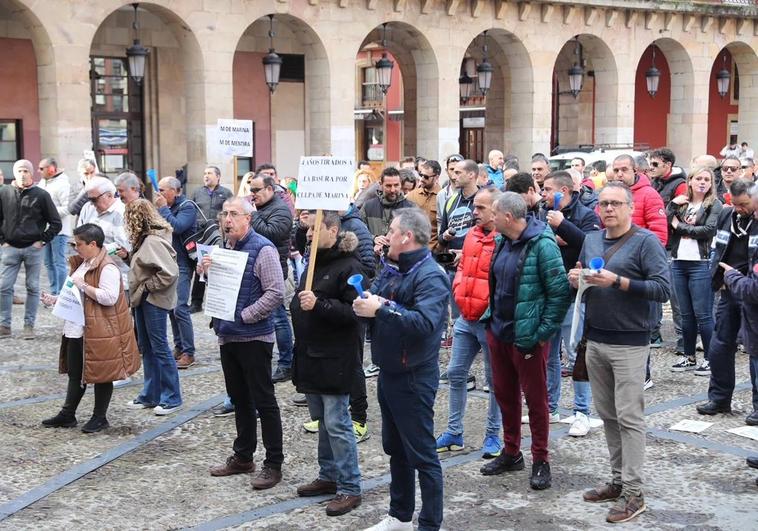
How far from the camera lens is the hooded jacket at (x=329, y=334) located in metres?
5.98

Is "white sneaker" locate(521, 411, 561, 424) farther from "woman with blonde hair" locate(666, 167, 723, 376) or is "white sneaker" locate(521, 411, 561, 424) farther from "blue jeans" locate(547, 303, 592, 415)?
"woman with blonde hair" locate(666, 167, 723, 376)

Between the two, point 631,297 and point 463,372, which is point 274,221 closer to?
point 463,372

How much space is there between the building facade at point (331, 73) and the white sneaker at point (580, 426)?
14.9 meters

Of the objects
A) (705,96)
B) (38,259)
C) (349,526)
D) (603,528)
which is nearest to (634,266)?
(603,528)

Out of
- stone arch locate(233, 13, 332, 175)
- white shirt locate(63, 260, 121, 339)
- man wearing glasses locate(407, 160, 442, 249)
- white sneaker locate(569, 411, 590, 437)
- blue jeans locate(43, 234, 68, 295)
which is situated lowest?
white sneaker locate(569, 411, 590, 437)

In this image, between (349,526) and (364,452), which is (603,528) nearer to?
(349,526)

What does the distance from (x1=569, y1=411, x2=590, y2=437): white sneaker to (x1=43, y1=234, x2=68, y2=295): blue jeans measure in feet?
26.6

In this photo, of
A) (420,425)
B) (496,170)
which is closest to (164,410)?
(420,425)

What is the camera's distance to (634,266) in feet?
19.5

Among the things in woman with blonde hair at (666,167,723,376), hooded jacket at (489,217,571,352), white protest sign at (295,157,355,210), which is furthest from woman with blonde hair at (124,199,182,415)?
woman with blonde hair at (666,167,723,376)

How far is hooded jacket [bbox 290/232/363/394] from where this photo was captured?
5984 millimetres

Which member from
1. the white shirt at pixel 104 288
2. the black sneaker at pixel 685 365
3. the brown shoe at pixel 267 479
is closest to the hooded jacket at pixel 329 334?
the brown shoe at pixel 267 479

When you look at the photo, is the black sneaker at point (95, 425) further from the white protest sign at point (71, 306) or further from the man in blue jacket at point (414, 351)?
the man in blue jacket at point (414, 351)

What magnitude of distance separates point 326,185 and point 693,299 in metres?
4.64
